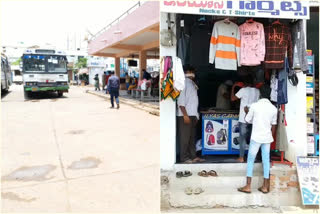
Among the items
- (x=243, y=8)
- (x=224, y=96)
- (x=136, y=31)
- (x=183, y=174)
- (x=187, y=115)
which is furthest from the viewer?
(x=136, y=31)

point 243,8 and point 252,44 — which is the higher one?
point 243,8

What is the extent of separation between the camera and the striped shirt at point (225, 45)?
454 cm

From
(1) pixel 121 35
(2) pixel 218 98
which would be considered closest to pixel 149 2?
(1) pixel 121 35

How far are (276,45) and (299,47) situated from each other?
34 cm

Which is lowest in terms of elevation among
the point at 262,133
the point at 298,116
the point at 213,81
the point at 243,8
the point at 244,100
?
the point at 262,133

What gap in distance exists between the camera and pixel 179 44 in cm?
460

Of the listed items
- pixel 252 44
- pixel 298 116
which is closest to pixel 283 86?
pixel 298 116

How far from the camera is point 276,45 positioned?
4578 millimetres

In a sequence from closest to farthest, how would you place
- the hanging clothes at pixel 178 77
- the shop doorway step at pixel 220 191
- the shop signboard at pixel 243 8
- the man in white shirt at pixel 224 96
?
the shop signboard at pixel 243 8 → the shop doorway step at pixel 220 191 → the hanging clothes at pixel 178 77 → the man in white shirt at pixel 224 96

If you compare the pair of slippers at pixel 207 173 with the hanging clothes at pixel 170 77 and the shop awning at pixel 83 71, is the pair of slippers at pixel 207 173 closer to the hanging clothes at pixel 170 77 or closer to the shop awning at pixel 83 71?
the hanging clothes at pixel 170 77

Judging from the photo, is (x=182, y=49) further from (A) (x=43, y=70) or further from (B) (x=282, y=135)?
(A) (x=43, y=70)

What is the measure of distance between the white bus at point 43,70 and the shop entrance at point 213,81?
12493mm

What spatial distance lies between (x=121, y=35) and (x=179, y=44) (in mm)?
9841

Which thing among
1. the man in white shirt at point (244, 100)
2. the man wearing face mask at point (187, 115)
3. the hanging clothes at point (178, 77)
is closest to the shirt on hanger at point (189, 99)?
the man wearing face mask at point (187, 115)
